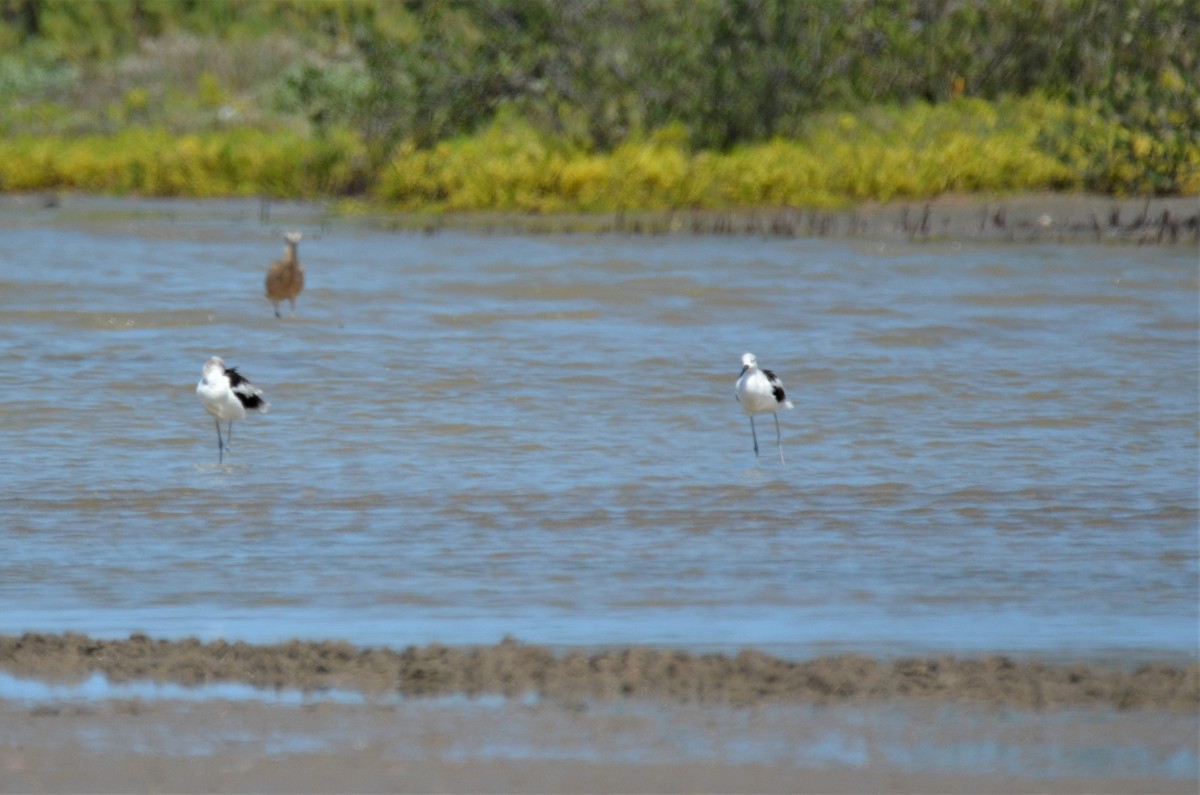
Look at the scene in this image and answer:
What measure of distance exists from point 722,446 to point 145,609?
424 cm

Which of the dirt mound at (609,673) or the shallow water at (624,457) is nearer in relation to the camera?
the dirt mound at (609,673)

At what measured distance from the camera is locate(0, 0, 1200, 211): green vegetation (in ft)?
75.7

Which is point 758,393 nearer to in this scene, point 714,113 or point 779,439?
point 779,439

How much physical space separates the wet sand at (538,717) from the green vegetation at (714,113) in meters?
17.8

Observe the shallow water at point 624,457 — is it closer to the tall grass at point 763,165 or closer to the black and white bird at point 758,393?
the black and white bird at point 758,393

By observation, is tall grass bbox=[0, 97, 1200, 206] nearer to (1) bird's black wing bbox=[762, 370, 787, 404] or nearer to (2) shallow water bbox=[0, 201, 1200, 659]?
(2) shallow water bbox=[0, 201, 1200, 659]

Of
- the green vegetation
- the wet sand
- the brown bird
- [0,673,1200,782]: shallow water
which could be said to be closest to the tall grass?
the green vegetation

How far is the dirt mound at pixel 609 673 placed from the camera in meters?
5.32

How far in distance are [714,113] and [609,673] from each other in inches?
822

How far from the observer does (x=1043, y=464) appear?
945 cm

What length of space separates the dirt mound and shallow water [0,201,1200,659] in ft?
1.29

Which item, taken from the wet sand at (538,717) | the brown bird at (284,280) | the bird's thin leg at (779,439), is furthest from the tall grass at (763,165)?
the wet sand at (538,717)

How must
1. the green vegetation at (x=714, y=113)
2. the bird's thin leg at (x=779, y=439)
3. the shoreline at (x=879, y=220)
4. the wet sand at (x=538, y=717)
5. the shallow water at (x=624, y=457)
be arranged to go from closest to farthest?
the wet sand at (x=538, y=717)
the shallow water at (x=624, y=457)
the bird's thin leg at (x=779, y=439)
the shoreline at (x=879, y=220)
the green vegetation at (x=714, y=113)

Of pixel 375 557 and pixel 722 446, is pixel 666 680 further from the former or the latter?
pixel 722 446
